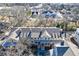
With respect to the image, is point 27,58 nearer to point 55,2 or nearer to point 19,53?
point 19,53

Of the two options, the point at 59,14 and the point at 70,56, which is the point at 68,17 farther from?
the point at 70,56

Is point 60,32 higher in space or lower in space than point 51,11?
lower

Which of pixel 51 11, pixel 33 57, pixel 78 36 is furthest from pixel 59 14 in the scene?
pixel 33 57

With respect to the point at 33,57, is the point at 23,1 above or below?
above

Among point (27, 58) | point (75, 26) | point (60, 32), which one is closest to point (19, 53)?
point (27, 58)

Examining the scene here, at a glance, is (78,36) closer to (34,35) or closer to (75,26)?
(75,26)

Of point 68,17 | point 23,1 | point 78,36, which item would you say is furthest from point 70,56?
point 23,1

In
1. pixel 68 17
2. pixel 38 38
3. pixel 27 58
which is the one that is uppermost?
pixel 68 17
